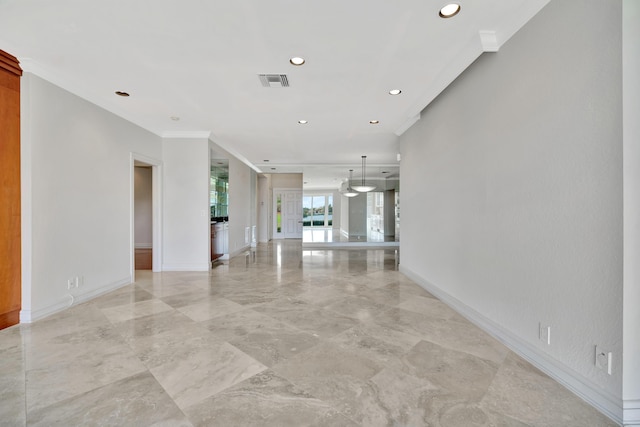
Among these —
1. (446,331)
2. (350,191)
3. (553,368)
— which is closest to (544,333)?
(553,368)

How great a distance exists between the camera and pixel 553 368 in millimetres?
2025

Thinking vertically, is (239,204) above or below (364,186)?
below

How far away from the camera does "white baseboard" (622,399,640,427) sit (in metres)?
1.56

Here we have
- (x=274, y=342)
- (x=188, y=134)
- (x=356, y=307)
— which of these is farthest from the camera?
(x=188, y=134)

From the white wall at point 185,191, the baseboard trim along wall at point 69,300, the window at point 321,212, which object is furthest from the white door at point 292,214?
the baseboard trim along wall at point 69,300

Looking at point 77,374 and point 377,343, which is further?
point 377,343

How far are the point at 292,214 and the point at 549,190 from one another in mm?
10316

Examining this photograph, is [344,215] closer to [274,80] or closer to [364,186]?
[364,186]

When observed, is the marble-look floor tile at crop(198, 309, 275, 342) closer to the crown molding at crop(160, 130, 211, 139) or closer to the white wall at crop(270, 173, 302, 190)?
the crown molding at crop(160, 130, 211, 139)

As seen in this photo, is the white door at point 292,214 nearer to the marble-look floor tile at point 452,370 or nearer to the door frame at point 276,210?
the door frame at point 276,210

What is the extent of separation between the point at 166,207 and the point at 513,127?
5.66 m

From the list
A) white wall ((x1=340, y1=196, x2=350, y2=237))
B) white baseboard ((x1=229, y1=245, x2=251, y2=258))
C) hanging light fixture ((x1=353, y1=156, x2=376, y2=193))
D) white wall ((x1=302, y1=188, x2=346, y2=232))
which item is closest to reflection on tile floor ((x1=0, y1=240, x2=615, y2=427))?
white baseboard ((x1=229, y1=245, x2=251, y2=258))

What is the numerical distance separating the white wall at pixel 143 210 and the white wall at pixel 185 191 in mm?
3347

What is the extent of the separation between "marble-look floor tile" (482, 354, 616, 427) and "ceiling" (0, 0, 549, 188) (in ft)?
8.81
